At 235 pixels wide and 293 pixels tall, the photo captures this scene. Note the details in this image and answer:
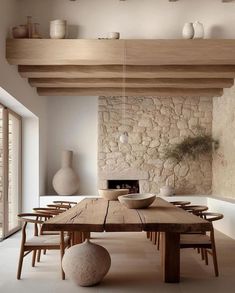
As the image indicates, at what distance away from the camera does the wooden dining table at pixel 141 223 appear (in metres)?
3.67

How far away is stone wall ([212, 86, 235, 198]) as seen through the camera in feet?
26.2

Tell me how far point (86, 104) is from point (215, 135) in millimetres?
2771

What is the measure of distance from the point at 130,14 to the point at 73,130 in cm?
359

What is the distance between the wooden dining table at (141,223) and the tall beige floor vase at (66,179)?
161 inches

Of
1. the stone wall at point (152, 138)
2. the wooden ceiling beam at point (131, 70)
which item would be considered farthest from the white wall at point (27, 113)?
the stone wall at point (152, 138)

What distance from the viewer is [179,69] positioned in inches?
265

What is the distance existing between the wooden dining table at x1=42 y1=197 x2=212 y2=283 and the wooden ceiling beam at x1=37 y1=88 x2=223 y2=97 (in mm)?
4224

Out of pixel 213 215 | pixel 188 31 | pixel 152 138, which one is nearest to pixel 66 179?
pixel 152 138

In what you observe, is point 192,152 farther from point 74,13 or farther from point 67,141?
point 74,13

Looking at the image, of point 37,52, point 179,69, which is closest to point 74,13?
point 37,52

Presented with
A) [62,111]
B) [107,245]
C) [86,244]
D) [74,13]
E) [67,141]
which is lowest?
[107,245]

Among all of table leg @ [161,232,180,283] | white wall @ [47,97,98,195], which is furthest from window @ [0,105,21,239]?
table leg @ [161,232,180,283]

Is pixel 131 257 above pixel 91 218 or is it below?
below

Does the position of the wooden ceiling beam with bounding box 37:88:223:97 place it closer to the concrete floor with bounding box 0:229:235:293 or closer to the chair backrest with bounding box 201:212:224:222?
the concrete floor with bounding box 0:229:235:293
